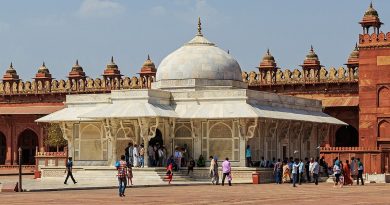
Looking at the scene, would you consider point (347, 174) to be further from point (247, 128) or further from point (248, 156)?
point (247, 128)

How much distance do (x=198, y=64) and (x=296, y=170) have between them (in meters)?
7.75

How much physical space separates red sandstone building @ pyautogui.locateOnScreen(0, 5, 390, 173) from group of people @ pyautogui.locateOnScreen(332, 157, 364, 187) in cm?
667

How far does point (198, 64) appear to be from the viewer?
3512 cm

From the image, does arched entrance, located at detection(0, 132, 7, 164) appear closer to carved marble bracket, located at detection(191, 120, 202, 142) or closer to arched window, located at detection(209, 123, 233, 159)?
carved marble bracket, located at detection(191, 120, 202, 142)

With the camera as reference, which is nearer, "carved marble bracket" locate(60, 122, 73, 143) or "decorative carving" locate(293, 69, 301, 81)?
"carved marble bracket" locate(60, 122, 73, 143)

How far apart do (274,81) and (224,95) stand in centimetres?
1565

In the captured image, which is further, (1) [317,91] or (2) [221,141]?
(1) [317,91]

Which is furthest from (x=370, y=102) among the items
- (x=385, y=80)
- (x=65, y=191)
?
(x=65, y=191)

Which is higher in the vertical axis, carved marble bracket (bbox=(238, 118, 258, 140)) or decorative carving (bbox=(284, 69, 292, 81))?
decorative carving (bbox=(284, 69, 292, 81))

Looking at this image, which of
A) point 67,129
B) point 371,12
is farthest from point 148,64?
point 67,129

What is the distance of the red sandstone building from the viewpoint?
1665 inches

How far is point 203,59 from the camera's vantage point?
35219 mm

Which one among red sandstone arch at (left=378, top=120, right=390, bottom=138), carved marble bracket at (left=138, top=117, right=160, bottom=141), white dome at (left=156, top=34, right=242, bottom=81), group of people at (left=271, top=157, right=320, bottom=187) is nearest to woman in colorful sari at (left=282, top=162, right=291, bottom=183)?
group of people at (left=271, top=157, right=320, bottom=187)

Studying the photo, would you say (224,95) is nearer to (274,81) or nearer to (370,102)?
(370,102)
